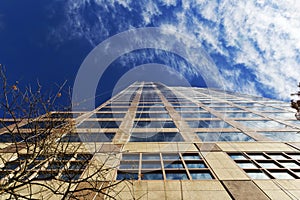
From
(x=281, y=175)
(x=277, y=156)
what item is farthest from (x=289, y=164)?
(x=281, y=175)

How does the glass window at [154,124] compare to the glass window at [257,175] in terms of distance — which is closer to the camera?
the glass window at [257,175]

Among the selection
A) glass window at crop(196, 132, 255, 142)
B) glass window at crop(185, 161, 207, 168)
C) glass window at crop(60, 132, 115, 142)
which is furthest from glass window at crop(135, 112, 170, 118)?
glass window at crop(185, 161, 207, 168)

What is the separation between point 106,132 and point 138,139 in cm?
441

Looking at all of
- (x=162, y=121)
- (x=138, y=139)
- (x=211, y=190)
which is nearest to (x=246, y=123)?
(x=162, y=121)

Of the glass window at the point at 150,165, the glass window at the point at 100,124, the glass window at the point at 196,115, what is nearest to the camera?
the glass window at the point at 150,165

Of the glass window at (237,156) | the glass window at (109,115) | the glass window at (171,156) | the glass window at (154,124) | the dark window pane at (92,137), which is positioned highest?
the glass window at (109,115)

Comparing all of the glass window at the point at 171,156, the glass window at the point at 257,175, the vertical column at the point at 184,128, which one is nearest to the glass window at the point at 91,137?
the glass window at the point at 171,156

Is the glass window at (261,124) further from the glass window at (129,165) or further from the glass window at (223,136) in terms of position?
the glass window at (129,165)

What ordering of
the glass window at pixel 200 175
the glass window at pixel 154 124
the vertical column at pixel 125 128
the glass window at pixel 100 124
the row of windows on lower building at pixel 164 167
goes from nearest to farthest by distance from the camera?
the glass window at pixel 200 175 < the row of windows on lower building at pixel 164 167 < the vertical column at pixel 125 128 < the glass window at pixel 154 124 < the glass window at pixel 100 124

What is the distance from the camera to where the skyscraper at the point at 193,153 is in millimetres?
10383

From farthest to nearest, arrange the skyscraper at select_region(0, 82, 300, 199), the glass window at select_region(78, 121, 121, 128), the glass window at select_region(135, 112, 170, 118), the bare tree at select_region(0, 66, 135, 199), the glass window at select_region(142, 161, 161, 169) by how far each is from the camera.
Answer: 1. the glass window at select_region(135, 112, 170, 118)
2. the glass window at select_region(78, 121, 121, 128)
3. the glass window at select_region(142, 161, 161, 169)
4. the skyscraper at select_region(0, 82, 300, 199)
5. the bare tree at select_region(0, 66, 135, 199)

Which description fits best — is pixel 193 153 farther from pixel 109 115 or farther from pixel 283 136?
pixel 109 115

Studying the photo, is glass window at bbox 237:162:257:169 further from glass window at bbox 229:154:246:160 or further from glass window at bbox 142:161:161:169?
glass window at bbox 142:161:161:169

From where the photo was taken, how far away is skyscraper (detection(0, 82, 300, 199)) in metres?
10.4
